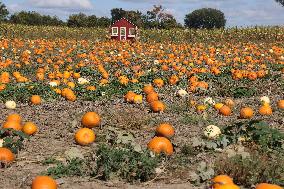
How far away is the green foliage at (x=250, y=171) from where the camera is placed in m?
5.15

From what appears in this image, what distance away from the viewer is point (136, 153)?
559cm

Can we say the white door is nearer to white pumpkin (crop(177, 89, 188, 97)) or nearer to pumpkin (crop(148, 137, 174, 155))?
white pumpkin (crop(177, 89, 188, 97))

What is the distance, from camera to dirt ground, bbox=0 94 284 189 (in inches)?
210

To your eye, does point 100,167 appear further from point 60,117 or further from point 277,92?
point 277,92

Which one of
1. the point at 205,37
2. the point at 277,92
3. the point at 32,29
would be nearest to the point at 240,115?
the point at 277,92

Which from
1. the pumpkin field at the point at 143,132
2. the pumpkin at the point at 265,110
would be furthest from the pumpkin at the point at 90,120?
the pumpkin at the point at 265,110

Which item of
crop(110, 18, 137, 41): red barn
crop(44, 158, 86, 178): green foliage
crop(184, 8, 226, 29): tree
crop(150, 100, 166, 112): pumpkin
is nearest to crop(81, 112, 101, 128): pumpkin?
crop(150, 100, 166, 112): pumpkin

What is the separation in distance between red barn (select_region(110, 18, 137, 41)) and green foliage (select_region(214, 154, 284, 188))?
27060mm

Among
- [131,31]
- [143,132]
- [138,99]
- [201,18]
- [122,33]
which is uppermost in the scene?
[201,18]

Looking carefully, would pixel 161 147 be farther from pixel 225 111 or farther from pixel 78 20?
pixel 78 20

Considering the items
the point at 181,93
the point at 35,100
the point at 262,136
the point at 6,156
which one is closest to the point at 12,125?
the point at 6,156

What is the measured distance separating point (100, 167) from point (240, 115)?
12.4 feet

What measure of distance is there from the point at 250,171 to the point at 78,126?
3.60 meters

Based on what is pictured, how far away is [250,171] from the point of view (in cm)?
515
